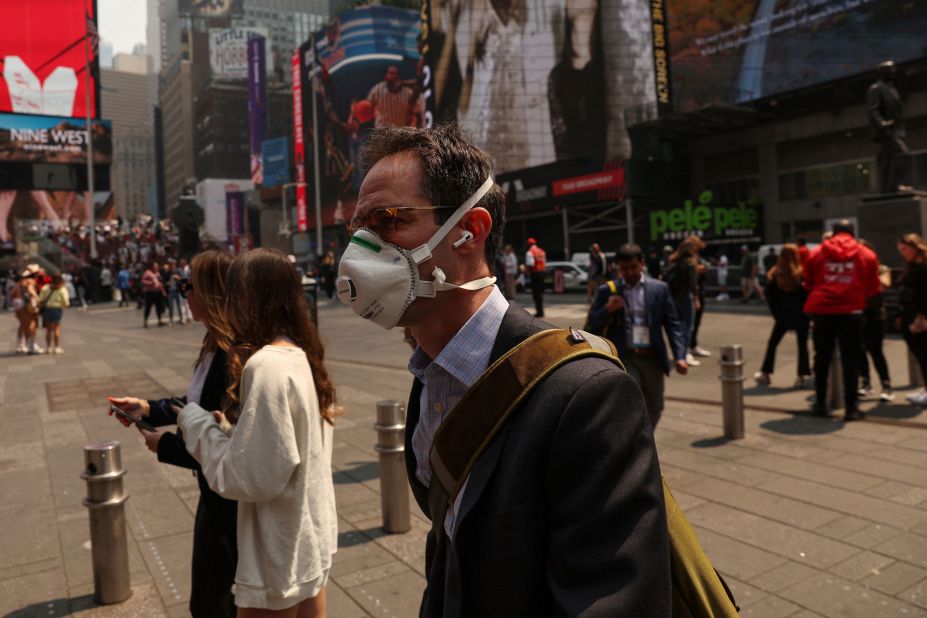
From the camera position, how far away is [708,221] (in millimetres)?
29031

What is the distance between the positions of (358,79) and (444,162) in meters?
71.5

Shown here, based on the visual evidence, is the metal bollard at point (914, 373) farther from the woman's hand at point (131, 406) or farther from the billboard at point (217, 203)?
the billboard at point (217, 203)

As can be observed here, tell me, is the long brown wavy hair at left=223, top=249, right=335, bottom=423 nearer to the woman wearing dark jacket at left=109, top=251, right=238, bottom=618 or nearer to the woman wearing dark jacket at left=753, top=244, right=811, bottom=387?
the woman wearing dark jacket at left=109, top=251, right=238, bottom=618

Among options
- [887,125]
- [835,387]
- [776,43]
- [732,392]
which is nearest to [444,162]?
[732,392]

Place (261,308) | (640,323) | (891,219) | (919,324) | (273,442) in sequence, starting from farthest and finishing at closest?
(891,219) < (919,324) < (640,323) < (261,308) < (273,442)

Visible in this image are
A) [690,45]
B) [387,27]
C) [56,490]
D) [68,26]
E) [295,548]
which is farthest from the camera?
[387,27]

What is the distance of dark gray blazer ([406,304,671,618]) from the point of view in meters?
1.14

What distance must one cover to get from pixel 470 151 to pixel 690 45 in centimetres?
3784

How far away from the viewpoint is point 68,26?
2354 inches

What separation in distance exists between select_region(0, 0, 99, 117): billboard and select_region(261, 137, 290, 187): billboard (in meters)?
30.8

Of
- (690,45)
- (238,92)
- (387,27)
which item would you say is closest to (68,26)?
(387,27)

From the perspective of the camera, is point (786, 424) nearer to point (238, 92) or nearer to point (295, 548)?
point (295, 548)

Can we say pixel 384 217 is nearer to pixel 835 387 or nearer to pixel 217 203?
pixel 835 387

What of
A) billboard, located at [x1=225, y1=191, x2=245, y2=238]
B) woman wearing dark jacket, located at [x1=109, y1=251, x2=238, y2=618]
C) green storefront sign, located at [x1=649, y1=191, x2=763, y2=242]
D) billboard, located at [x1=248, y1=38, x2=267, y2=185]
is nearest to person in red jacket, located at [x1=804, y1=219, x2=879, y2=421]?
woman wearing dark jacket, located at [x1=109, y1=251, x2=238, y2=618]
